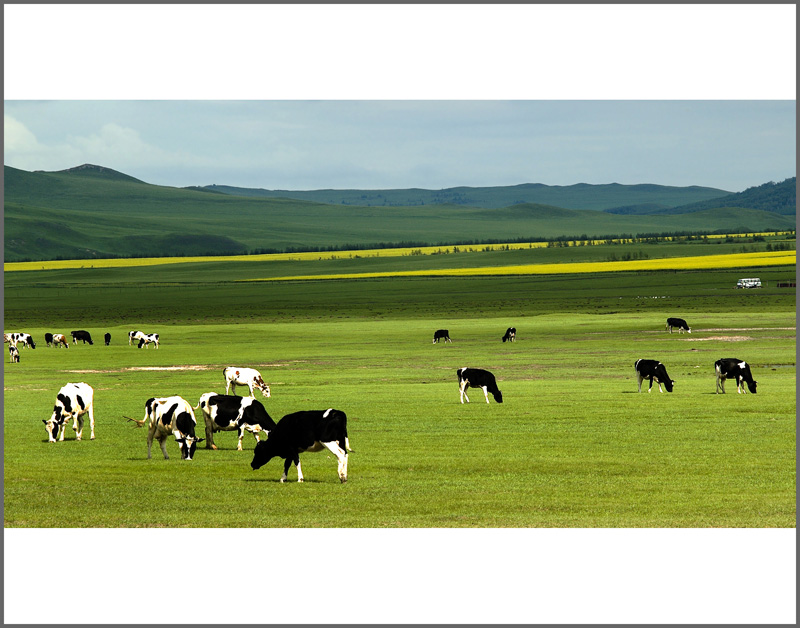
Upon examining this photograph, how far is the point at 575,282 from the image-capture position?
105m

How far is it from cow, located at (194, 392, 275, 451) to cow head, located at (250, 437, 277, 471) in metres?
2.68

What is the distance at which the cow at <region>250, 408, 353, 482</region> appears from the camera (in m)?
15.0

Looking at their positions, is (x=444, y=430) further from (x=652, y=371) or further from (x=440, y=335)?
(x=440, y=335)

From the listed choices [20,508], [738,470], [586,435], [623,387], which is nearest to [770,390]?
[623,387]

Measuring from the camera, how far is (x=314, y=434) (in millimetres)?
15086

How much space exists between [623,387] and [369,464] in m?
16.4

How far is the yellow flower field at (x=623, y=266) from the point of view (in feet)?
374

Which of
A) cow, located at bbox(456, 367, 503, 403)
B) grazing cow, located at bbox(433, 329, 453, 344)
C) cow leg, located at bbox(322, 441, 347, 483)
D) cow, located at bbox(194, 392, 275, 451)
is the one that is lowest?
cow leg, located at bbox(322, 441, 347, 483)

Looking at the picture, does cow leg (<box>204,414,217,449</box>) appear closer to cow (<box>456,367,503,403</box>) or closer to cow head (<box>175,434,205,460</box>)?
cow head (<box>175,434,205,460</box>)

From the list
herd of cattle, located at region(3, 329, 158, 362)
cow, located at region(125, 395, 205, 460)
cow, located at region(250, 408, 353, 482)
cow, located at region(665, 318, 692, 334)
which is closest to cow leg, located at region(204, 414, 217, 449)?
cow, located at region(125, 395, 205, 460)

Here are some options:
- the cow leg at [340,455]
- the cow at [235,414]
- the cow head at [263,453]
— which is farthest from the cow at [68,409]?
the cow leg at [340,455]

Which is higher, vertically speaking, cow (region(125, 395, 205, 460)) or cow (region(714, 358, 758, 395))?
cow (region(714, 358, 758, 395))

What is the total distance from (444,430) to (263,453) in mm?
6664

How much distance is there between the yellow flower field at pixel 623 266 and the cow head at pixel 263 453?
10288 centimetres
